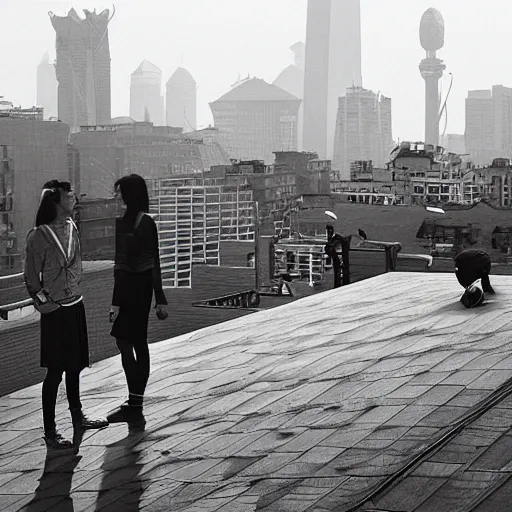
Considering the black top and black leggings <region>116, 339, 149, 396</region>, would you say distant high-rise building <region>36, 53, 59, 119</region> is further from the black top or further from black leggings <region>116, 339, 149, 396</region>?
black leggings <region>116, 339, 149, 396</region>

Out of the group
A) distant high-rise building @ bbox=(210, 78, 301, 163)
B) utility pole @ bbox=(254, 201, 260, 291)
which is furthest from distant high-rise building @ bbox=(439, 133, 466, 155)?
utility pole @ bbox=(254, 201, 260, 291)

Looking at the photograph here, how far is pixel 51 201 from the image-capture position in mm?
3492

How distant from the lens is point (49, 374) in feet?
11.4

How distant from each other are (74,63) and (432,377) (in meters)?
3.18

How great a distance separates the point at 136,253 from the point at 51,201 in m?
0.36

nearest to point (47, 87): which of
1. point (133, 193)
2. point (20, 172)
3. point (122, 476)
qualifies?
point (20, 172)

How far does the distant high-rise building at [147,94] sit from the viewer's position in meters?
6.67

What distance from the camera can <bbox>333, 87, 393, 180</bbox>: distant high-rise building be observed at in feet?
28.9

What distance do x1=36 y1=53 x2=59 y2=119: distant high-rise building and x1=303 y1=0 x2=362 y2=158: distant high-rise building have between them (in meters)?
2.71

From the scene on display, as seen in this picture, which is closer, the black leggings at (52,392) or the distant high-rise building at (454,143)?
the black leggings at (52,392)

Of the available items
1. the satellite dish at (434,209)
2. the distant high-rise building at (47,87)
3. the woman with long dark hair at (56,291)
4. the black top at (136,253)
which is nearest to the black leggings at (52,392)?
the woman with long dark hair at (56,291)

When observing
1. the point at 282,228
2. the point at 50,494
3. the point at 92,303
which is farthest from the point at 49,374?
the point at 282,228

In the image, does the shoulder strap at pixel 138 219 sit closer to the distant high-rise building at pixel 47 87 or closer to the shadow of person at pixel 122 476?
the shadow of person at pixel 122 476

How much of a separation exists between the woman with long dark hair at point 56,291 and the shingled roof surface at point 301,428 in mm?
229
